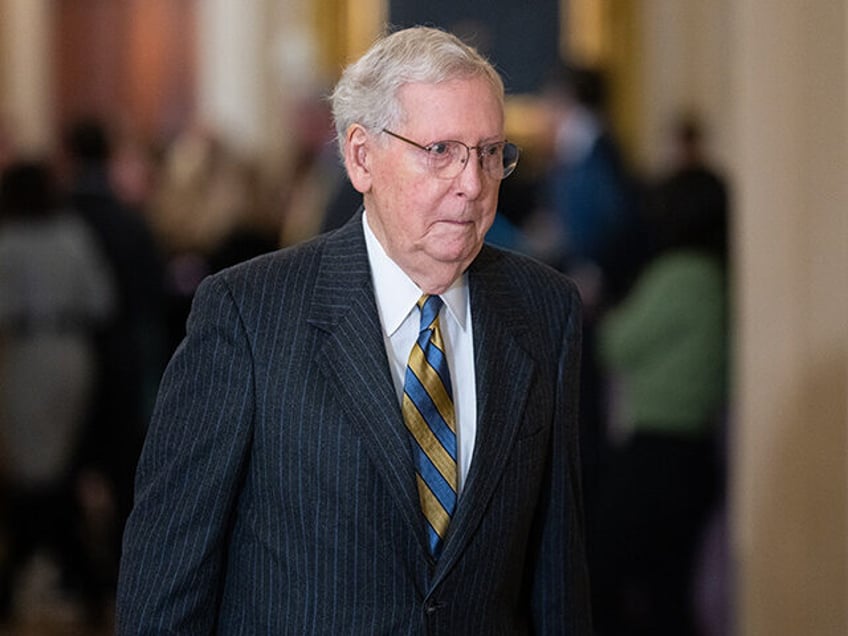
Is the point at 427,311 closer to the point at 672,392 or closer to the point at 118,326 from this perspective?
the point at 672,392

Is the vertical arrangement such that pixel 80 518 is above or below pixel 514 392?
below

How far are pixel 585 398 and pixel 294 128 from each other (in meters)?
7.77

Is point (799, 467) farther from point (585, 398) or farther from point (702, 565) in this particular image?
point (702, 565)

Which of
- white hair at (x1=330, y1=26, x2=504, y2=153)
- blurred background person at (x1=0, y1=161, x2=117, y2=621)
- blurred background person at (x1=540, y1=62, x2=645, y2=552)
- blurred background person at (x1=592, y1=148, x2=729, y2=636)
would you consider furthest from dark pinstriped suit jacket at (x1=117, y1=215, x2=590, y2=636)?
blurred background person at (x1=540, y1=62, x2=645, y2=552)

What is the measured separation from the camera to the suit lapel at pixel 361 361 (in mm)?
2955

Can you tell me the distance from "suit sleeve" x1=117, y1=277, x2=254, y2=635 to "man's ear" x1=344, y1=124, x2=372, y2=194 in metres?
0.30

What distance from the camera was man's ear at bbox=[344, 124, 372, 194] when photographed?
2984 millimetres

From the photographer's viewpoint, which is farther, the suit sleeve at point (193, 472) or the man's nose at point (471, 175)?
the suit sleeve at point (193, 472)

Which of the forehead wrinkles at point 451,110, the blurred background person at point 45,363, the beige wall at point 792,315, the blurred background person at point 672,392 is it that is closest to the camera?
the forehead wrinkles at point 451,110

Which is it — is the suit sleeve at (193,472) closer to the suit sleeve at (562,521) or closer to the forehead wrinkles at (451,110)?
the forehead wrinkles at (451,110)

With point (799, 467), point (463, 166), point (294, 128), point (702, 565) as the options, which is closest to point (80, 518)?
point (702, 565)

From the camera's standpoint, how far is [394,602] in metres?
2.97

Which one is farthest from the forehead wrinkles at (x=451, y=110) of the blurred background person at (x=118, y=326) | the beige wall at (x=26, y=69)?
the beige wall at (x=26, y=69)

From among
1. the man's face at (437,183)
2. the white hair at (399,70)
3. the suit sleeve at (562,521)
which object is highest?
the white hair at (399,70)
